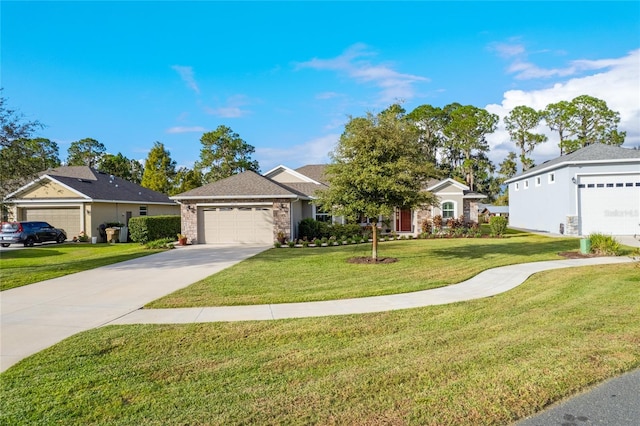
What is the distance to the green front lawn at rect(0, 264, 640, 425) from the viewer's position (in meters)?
3.40

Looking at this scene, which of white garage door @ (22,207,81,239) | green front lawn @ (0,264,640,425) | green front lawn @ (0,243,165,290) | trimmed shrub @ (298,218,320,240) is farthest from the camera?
white garage door @ (22,207,81,239)

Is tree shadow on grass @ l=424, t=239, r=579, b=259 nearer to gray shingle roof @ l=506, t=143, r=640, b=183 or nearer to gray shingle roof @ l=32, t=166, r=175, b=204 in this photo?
gray shingle roof @ l=506, t=143, r=640, b=183

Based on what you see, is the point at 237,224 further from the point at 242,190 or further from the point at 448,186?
the point at 448,186

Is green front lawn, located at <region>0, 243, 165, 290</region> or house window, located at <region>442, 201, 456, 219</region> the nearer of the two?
green front lawn, located at <region>0, 243, 165, 290</region>

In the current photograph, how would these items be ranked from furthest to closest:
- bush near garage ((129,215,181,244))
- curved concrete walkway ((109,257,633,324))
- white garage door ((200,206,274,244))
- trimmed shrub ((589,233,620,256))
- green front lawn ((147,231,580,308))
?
bush near garage ((129,215,181,244)) < white garage door ((200,206,274,244)) < trimmed shrub ((589,233,620,256)) < green front lawn ((147,231,580,308)) < curved concrete walkway ((109,257,633,324))

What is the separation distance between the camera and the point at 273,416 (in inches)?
131

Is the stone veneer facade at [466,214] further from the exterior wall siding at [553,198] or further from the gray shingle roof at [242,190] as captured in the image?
the gray shingle roof at [242,190]

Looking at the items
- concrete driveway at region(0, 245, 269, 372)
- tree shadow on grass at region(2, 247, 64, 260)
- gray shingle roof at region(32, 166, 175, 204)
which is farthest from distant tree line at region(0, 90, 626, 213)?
concrete driveway at region(0, 245, 269, 372)

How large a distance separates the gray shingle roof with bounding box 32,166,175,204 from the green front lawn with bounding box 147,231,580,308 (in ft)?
51.5

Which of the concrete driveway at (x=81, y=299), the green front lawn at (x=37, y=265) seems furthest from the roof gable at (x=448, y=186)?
the green front lawn at (x=37, y=265)

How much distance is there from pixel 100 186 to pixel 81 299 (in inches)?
862

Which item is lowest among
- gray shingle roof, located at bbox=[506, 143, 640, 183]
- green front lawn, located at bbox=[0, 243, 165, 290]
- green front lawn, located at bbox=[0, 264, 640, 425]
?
green front lawn, located at bbox=[0, 264, 640, 425]

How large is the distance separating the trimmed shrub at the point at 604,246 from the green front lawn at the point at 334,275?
1.35 meters

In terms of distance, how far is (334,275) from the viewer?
33.7 ft
